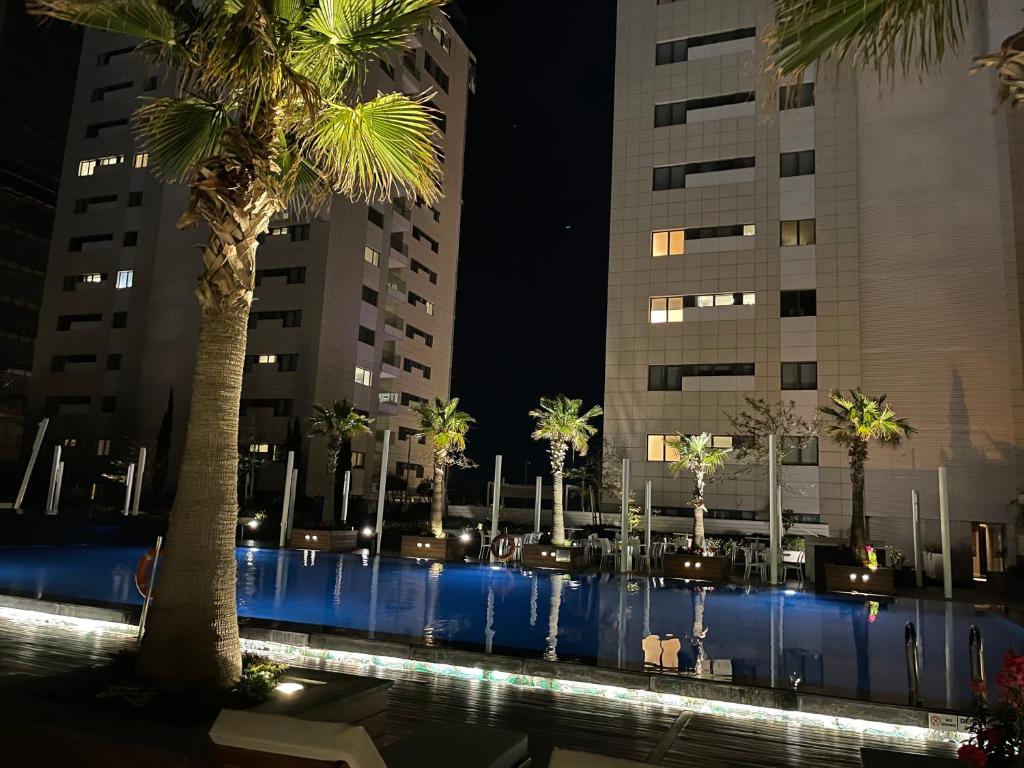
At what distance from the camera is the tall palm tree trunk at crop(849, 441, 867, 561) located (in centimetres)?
1992

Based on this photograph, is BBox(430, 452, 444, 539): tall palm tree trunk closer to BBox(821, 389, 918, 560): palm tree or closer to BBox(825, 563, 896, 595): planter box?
BBox(825, 563, 896, 595): planter box

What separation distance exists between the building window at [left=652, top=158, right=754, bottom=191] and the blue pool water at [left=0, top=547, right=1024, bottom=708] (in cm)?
2106

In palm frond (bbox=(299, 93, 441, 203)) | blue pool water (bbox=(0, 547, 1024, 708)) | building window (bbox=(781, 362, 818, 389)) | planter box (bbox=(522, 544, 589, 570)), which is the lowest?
blue pool water (bbox=(0, 547, 1024, 708))

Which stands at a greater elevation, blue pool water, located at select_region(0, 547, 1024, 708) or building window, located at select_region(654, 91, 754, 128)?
building window, located at select_region(654, 91, 754, 128)

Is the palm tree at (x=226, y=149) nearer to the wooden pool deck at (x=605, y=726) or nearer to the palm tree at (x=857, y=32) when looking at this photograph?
the wooden pool deck at (x=605, y=726)

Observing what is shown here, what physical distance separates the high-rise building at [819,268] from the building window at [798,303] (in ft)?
0.20

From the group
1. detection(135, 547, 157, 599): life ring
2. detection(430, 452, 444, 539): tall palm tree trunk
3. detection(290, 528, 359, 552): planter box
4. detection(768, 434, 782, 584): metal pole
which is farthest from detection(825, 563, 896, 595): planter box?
detection(135, 547, 157, 599): life ring

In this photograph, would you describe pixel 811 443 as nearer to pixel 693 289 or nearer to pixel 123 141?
pixel 693 289

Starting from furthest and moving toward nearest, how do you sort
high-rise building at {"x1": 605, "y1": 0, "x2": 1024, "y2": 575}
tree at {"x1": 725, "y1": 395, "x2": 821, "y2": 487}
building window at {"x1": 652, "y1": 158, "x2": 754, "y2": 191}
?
building window at {"x1": 652, "y1": 158, "x2": 754, "y2": 191} → tree at {"x1": 725, "y1": 395, "x2": 821, "y2": 487} → high-rise building at {"x1": 605, "y1": 0, "x2": 1024, "y2": 575}

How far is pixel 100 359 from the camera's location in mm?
47219

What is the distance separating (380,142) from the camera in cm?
664

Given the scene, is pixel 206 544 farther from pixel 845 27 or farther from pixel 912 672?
pixel 912 672

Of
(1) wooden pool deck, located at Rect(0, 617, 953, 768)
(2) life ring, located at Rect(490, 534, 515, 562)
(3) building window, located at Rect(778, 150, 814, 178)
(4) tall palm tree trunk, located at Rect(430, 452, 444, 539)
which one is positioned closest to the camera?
(1) wooden pool deck, located at Rect(0, 617, 953, 768)

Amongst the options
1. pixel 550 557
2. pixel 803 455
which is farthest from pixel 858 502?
pixel 803 455
